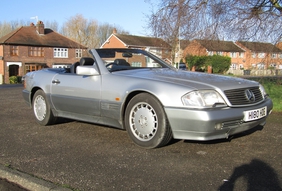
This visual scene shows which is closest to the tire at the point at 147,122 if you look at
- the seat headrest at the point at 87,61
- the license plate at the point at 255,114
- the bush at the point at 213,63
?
the license plate at the point at 255,114

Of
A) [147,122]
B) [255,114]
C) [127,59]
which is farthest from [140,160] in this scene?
[127,59]

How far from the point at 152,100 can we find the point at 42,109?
9.13 ft

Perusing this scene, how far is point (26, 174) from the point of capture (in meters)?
3.51

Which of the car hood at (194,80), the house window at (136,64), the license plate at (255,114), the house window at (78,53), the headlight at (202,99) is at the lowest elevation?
the license plate at (255,114)

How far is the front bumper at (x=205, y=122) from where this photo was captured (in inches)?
154

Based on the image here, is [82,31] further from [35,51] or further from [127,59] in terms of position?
[127,59]

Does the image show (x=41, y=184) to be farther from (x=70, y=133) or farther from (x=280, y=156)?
(x=280, y=156)

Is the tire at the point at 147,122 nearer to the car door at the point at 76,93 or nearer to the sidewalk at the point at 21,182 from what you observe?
the car door at the point at 76,93

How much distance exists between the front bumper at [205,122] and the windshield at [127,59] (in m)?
1.56

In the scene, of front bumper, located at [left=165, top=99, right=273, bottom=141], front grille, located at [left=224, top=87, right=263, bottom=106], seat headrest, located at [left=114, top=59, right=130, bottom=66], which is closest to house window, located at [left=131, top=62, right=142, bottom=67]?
seat headrest, located at [left=114, top=59, right=130, bottom=66]

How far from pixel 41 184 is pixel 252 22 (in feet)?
37.5

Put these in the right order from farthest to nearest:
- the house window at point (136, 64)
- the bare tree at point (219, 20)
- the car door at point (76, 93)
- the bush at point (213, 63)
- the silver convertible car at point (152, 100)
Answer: the bush at point (213, 63)
the bare tree at point (219, 20)
the house window at point (136, 64)
the car door at point (76, 93)
the silver convertible car at point (152, 100)

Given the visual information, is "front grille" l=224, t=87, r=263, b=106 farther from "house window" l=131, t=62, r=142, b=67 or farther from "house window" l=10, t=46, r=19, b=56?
"house window" l=10, t=46, r=19, b=56

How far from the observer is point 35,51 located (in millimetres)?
49531
